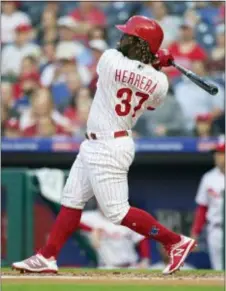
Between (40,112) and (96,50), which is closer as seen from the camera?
(40,112)

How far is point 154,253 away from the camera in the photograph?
11188mm

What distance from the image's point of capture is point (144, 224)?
20.7 ft

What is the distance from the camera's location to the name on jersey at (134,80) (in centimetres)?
622

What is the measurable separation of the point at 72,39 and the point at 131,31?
597 cm

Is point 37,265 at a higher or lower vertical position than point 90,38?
lower

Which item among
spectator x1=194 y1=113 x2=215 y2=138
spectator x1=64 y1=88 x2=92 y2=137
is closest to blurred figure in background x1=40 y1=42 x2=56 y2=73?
spectator x1=64 y1=88 x2=92 y2=137

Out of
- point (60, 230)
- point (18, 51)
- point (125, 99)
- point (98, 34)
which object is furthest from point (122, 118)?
point (18, 51)

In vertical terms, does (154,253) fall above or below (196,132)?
below

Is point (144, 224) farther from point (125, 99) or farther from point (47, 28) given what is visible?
point (47, 28)

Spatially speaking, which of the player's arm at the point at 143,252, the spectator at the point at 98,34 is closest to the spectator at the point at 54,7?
the spectator at the point at 98,34

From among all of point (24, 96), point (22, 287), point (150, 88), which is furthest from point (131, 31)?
point (24, 96)

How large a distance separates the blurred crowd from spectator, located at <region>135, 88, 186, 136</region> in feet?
0.03

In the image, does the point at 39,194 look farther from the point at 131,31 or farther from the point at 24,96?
the point at 131,31

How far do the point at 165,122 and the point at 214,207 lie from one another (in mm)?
1381
